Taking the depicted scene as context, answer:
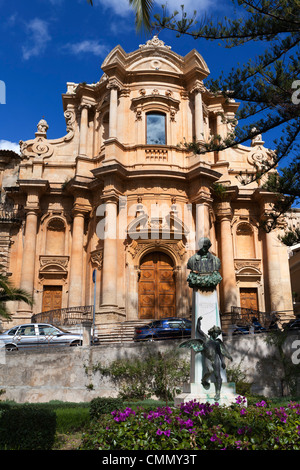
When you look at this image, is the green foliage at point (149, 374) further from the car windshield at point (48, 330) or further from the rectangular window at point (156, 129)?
the rectangular window at point (156, 129)

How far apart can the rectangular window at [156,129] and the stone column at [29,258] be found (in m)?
7.84

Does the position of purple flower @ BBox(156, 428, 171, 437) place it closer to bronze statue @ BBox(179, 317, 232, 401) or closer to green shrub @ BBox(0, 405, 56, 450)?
bronze statue @ BBox(179, 317, 232, 401)

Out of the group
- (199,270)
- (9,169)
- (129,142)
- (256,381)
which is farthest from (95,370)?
(9,169)

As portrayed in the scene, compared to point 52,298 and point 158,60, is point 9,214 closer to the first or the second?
point 52,298

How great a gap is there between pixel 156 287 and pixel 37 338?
7.44 m

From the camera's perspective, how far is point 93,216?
2489 cm

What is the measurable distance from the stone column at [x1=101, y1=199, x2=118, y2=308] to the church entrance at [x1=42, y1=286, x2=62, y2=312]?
4.19m

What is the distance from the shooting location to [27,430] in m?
9.12

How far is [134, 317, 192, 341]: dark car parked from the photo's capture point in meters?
17.8

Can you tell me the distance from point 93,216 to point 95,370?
35.2 ft

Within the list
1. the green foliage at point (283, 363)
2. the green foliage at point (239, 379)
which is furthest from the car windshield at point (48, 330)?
the green foliage at point (283, 363)
